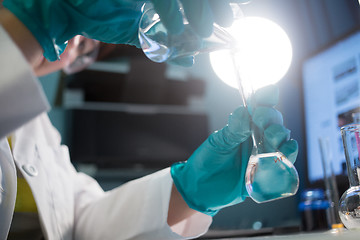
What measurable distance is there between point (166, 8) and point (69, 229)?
2.24 feet

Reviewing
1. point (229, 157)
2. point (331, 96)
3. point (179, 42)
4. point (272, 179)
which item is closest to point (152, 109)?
point (331, 96)

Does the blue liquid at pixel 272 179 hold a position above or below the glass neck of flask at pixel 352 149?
above

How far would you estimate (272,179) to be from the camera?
18.4 inches

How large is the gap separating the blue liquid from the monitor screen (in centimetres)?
75

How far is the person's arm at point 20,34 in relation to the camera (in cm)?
52

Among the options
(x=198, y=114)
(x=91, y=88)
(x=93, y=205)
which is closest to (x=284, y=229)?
(x=93, y=205)

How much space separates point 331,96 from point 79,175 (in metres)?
1.01

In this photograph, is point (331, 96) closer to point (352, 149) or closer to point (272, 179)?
point (352, 149)

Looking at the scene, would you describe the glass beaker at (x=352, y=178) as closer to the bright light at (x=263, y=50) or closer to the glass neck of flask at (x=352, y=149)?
the glass neck of flask at (x=352, y=149)

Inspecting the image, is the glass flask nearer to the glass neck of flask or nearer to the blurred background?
the glass neck of flask

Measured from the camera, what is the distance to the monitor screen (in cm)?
125

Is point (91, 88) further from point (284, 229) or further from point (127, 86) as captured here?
point (284, 229)

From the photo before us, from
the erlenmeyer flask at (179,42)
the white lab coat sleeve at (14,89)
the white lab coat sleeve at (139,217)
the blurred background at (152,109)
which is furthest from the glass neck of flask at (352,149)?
the blurred background at (152,109)

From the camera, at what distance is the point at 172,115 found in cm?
212
